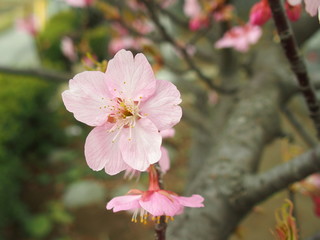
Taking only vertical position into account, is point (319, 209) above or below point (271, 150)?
below

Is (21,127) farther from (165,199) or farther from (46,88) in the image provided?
(165,199)

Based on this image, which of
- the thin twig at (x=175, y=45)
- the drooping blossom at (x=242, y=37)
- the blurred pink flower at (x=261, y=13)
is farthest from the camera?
the drooping blossom at (x=242, y=37)

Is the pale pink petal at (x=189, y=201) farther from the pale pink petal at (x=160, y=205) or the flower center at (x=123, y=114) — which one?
the flower center at (x=123, y=114)

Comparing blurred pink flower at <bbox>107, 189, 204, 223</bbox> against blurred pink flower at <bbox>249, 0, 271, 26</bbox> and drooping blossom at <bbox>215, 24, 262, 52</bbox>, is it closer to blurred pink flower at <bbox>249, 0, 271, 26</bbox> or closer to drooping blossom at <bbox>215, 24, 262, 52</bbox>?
blurred pink flower at <bbox>249, 0, 271, 26</bbox>

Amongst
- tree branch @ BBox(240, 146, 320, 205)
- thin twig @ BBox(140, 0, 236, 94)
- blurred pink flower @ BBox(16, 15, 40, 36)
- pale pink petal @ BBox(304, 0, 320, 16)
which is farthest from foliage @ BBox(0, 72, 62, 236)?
pale pink petal @ BBox(304, 0, 320, 16)

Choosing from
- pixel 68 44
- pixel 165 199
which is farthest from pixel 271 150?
pixel 165 199

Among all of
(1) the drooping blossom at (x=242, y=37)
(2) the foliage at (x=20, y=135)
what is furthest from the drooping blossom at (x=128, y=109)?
(2) the foliage at (x=20, y=135)

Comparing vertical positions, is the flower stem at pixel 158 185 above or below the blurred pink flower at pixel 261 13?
below
